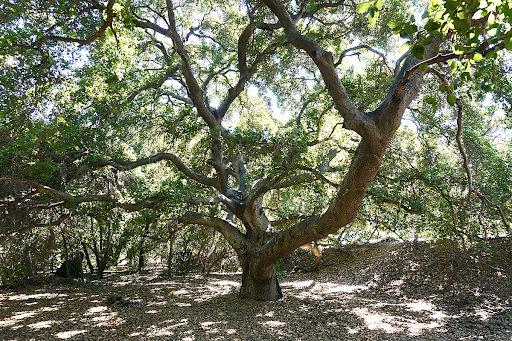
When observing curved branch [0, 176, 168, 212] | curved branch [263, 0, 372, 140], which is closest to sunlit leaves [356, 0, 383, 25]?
curved branch [263, 0, 372, 140]

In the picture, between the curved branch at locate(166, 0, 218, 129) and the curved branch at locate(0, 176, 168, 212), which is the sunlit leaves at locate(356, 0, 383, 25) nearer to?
the curved branch at locate(0, 176, 168, 212)

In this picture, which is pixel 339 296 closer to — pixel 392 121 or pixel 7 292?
pixel 392 121

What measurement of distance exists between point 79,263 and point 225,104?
6.01 meters

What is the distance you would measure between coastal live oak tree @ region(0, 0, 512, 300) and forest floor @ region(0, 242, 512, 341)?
3.66ft

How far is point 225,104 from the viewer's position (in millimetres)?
7234

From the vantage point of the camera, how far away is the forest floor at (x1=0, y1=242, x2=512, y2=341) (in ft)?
14.2

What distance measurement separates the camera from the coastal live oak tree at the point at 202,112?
12.6ft

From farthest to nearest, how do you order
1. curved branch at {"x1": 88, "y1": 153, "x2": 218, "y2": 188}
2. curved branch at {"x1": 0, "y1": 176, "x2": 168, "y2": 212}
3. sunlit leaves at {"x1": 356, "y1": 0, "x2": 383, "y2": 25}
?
1. curved branch at {"x1": 88, "y1": 153, "x2": 218, "y2": 188}
2. curved branch at {"x1": 0, "y1": 176, "x2": 168, "y2": 212}
3. sunlit leaves at {"x1": 356, "y1": 0, "x2": 383, "y2": 25}

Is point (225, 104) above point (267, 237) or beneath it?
above

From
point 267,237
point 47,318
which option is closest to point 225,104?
point 267,237

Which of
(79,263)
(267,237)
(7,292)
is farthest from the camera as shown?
(79,263)

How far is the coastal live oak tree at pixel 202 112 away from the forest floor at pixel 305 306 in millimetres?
1117

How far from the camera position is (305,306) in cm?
570

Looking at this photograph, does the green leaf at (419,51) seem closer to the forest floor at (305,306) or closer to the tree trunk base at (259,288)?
the forest floor at (305,306)
